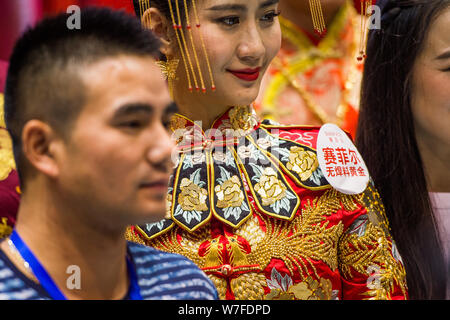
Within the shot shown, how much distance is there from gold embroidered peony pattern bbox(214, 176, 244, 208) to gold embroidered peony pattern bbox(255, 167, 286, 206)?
4 cm

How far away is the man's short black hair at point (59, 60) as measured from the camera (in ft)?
3.41

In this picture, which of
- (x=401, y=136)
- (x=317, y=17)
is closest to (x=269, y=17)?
(x=317, y=17)

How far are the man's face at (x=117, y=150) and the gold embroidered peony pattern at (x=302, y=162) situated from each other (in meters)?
0.53

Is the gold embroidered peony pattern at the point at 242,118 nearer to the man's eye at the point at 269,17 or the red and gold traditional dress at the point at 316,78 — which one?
the man's eye at the point at 269,17

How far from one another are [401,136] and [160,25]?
23.8 inches

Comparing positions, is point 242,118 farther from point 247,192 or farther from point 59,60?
point 59,60

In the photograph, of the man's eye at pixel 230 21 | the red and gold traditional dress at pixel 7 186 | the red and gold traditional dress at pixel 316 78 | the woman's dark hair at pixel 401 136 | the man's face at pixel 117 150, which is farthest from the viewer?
the red and gold traditional dress at pixel 316 78

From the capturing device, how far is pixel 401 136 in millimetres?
1775

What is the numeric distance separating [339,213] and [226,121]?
0.28 meters

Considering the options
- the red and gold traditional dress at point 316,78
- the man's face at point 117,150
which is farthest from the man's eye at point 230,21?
the red and gold traditional dress at point 316,78

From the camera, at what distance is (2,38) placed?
5.37ft

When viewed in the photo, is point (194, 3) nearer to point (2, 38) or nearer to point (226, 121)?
point (226, 121)

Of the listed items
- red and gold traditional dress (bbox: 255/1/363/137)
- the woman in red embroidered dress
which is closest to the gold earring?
the woman in red embroidered dress
